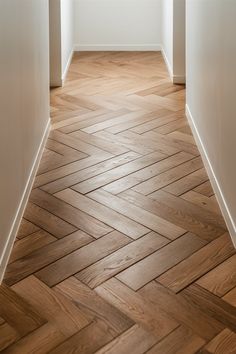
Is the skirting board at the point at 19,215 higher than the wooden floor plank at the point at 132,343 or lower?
higher

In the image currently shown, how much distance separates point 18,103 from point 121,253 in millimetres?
715

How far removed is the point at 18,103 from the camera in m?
2.34

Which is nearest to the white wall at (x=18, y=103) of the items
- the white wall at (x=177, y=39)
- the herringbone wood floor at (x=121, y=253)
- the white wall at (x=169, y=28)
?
the herringbone wood floor at (x=121, y=253)

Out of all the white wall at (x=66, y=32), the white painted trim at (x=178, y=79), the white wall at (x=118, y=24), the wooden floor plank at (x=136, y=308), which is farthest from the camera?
the white wall at (x=118, y=24)

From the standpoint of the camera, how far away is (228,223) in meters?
2.35

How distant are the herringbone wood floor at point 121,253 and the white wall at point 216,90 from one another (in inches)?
5.0

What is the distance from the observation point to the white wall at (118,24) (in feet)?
19.8

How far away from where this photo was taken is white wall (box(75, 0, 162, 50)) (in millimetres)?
6039

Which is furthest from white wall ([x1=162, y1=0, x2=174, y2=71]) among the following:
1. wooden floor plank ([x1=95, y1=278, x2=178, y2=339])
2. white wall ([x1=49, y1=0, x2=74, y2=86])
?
wooden floor plank ([x1=95, y1=278, x2=178, y2=339])

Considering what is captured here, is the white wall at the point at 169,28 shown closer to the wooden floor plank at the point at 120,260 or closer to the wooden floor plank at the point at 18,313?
the wooden floor plank at the point at 120,260

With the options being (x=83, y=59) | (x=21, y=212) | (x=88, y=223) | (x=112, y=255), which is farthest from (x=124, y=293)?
(x=83, y=59)

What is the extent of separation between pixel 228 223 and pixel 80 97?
89.1 inches

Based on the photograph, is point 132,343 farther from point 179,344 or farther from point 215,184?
point 215,184

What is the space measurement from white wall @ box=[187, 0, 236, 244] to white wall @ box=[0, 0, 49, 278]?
0.80 metres
